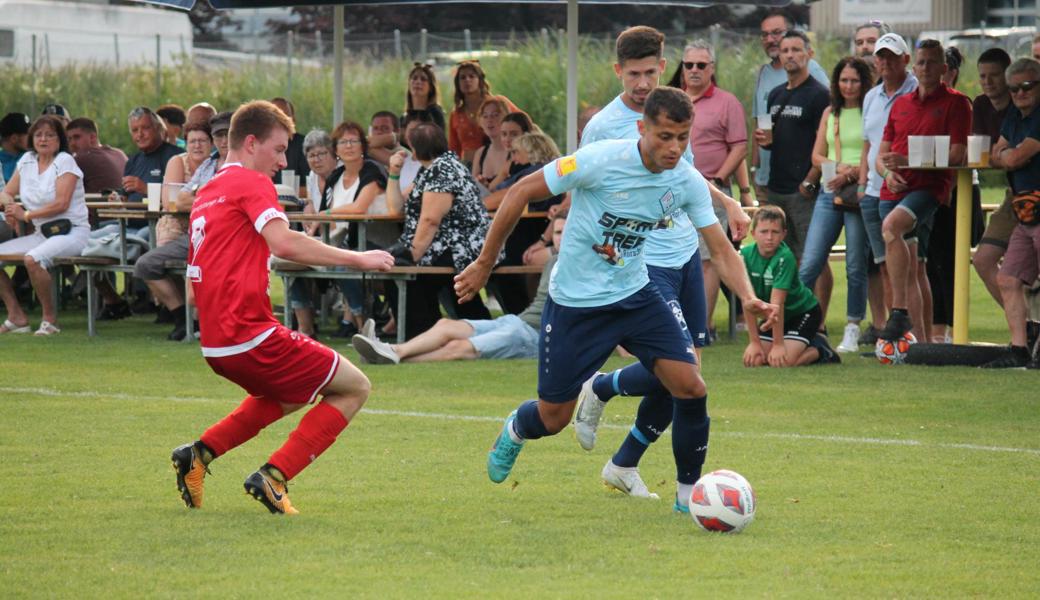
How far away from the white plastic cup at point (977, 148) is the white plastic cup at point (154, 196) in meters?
6.62

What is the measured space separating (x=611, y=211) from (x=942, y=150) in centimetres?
558

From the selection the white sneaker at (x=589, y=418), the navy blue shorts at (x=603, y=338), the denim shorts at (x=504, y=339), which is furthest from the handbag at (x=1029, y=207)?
the navy blue shorts at (x=603, y=338)

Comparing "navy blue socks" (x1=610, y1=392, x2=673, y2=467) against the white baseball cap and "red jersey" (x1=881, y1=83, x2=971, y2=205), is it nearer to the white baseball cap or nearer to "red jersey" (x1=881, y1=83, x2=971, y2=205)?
"red jersey" (x1=881, y1=83, x2=971, y2=205)

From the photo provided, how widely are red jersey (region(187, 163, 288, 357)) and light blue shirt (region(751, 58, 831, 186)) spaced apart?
7.56 metres

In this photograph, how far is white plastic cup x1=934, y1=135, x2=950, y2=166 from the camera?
37.8 feet

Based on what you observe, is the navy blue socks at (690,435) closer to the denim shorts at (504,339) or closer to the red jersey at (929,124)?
the denim shorts at (504,339)

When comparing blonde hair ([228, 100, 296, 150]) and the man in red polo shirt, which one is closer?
blonde hair ([228, 100, 296, 150])

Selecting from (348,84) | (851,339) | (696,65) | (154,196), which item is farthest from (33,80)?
(851,339)

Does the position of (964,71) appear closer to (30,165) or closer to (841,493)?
(30,165)

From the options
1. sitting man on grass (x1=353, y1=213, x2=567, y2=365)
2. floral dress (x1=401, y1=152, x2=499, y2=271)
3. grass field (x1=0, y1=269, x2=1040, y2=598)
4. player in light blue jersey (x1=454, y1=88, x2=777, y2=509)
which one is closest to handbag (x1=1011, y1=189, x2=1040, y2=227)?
grass field (x1=0, y1=269, x2=1040, y2=598)

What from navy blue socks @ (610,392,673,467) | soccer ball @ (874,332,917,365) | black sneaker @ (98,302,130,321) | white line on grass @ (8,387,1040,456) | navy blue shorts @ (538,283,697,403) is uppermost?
navy blue shorts @ (538,283,697,403)

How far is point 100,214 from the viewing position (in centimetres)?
1397

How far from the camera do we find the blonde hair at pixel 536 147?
14.0 metres

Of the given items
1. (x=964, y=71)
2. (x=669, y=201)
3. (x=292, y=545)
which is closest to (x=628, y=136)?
(x=669, y=201)
